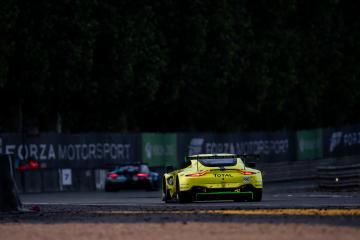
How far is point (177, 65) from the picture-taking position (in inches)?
2415

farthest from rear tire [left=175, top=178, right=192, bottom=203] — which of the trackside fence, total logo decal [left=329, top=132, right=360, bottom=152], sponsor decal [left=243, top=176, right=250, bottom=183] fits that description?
total logo decal [left=329, top=132, right=360, bottom=152]

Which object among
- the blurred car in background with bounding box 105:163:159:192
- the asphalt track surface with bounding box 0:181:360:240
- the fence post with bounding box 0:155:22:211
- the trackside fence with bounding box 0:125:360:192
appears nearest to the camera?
the asphalt track surface with bounding box 0:181:360:240

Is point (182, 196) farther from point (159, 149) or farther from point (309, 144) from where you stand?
point (309, 144)

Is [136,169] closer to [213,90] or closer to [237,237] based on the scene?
[213,90]

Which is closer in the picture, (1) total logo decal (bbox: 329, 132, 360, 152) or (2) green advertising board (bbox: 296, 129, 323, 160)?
(1) total logo decal (bbox: 329, 132, 360, 152)

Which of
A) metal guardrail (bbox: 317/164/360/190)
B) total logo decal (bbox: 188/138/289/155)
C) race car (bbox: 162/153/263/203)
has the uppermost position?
total logo decal (bbox: 188/138/289/155)

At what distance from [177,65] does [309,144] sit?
8.86 metres

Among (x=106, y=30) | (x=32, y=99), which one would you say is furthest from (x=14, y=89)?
(x=106, y=30)

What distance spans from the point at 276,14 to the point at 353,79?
9.05 metres

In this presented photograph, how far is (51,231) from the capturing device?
17812mm

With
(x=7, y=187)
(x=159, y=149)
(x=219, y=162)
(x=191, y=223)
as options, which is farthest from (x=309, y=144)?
(x=191, y=223)

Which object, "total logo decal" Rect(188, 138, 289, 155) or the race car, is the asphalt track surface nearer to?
the race car

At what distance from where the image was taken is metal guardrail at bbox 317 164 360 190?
3960cm

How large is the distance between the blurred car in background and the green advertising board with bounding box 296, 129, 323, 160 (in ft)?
65.4
